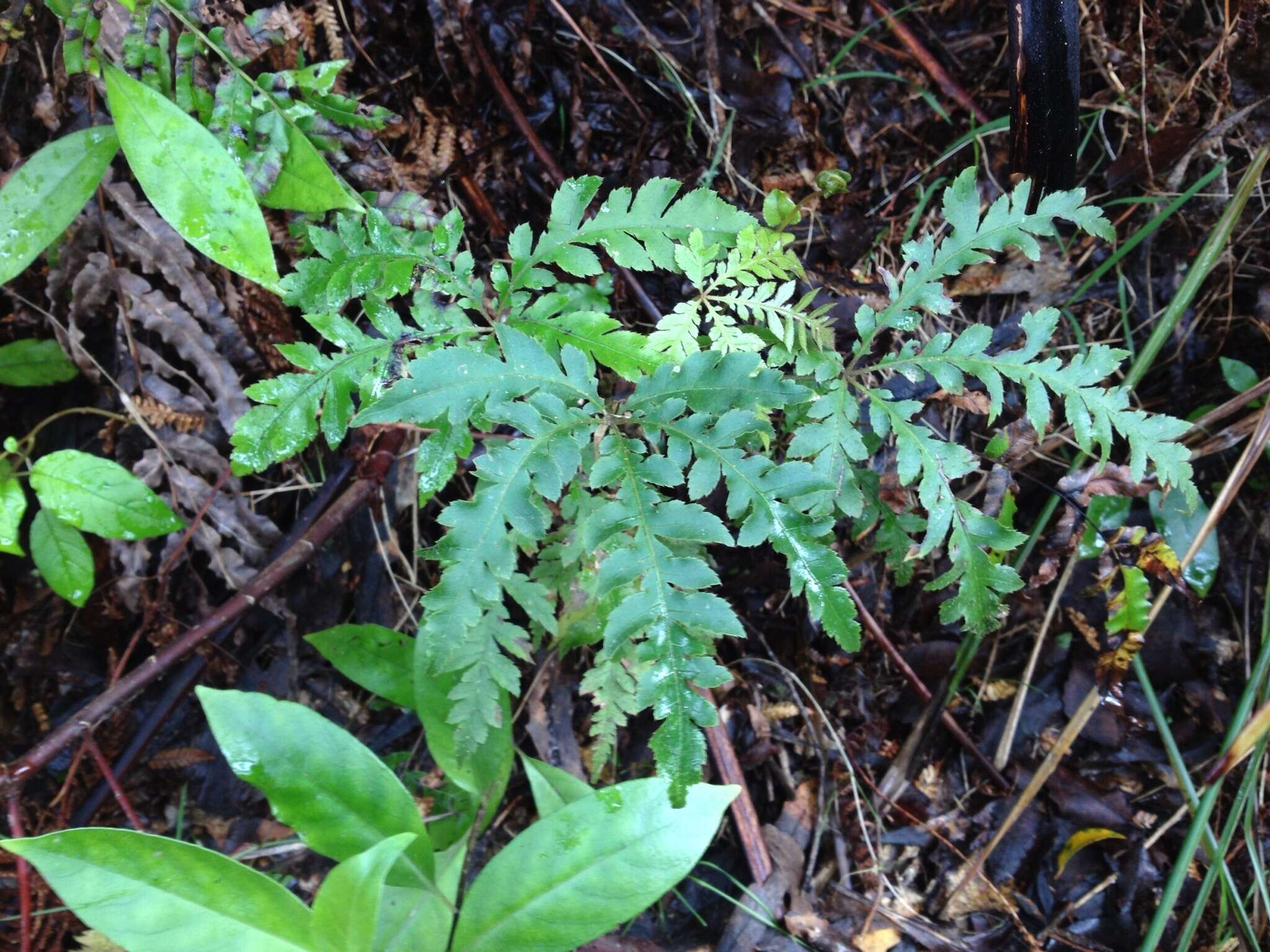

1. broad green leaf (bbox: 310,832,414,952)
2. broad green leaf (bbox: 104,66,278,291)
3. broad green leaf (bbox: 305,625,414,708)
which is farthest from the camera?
broad green leaf (bbox: 305,625,414,708)

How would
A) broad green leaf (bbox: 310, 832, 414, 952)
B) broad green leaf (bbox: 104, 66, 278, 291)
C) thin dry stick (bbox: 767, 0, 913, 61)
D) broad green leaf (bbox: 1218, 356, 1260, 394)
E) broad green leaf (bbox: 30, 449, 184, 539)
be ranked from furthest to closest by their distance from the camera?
thin dry stick (bbox: 767, 0, 913, 61)
broad green leaf (bbox: 1218, 356, 1260, 394)
broad green leaf (bbox: 30, 449, 184, 539)
broad green leaf (bbox: 104, 66, 278, 291)
broad green leaf (bbox: 310, 832, 414, 952)

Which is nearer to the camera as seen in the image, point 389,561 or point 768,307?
point 768,307

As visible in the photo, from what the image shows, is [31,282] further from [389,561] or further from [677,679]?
[677,679]

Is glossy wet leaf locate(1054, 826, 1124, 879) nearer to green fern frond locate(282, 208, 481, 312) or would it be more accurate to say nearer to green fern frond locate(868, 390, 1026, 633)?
green fern frond locate(868, 390, 1026, 633)

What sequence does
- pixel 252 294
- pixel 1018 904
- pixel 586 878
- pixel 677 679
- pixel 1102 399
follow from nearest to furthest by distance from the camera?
pixel 677 679 → pixel 1102 399 → pixel 586 878 → pixel 252 294 → pixel 1018 904

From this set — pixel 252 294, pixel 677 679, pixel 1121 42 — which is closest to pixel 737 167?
pixel 1121 42

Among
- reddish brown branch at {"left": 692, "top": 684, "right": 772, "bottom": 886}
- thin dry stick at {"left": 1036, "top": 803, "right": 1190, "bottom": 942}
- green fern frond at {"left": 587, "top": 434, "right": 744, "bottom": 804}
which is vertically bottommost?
thin dry stick at {"left": 1036, "top": 803, "right": 1190, "bottom": 942}

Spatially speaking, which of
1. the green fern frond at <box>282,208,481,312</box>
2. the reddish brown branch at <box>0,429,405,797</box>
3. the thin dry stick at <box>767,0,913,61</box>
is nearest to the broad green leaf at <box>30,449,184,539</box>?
the reddish brown branch at <box>0,429,405,797</box>
